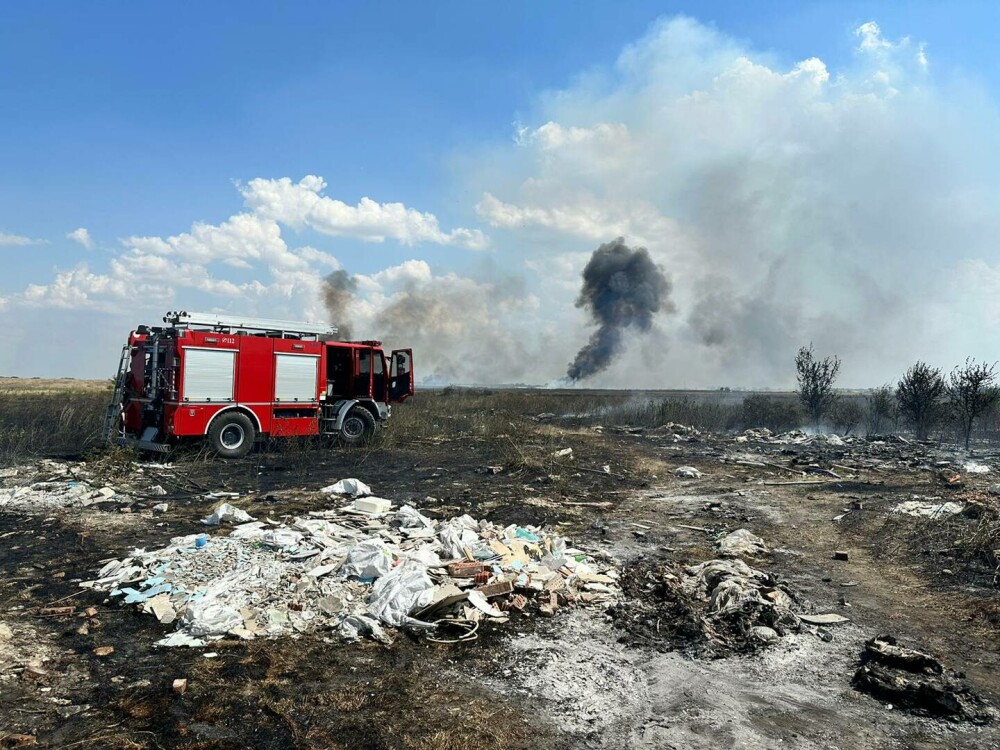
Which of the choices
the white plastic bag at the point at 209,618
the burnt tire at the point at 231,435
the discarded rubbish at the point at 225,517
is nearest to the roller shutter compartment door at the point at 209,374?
the burnt tire at the point at 231,435

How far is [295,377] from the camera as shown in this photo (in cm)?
1390

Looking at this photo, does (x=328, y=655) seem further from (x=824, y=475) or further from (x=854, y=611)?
Result: (x=824, y=475)

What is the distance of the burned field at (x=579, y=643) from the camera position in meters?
3.46

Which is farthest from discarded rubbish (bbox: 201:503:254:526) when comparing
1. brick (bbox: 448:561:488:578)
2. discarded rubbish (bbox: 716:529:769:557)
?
discarded rubbish (bbox: 716:529:769:557)

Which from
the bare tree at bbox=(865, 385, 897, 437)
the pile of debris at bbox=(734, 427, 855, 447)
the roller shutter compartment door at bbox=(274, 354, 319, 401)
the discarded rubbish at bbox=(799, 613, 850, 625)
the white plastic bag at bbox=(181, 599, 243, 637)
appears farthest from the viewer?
the bare tree at bbox=(865, 385, 897, 437)

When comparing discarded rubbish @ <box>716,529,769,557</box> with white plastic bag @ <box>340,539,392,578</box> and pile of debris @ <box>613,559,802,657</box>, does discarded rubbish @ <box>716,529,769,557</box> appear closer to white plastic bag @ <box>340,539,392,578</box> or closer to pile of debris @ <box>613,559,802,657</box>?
pile of debris @ <box>613,559,802,657</box>

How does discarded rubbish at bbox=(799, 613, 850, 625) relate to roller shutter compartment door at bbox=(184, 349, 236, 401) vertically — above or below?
below

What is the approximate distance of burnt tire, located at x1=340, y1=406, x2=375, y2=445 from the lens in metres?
15.0

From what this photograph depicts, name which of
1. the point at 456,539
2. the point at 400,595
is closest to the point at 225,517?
the point at 456,539

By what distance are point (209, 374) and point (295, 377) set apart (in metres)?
1.90

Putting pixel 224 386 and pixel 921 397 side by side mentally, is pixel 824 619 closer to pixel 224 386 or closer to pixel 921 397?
pixel 224 386

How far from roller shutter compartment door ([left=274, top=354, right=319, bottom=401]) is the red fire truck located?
2cm

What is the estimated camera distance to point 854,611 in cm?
546

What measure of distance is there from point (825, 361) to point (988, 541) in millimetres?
17885
